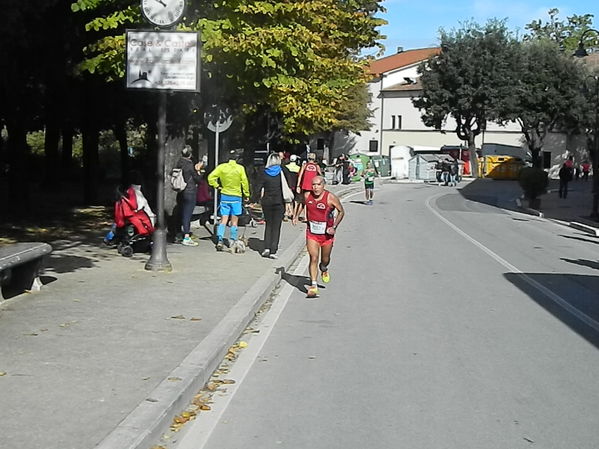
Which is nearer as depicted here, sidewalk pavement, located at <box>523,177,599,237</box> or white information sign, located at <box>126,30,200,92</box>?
white information sign, located at <box>126,30,200,92</box>

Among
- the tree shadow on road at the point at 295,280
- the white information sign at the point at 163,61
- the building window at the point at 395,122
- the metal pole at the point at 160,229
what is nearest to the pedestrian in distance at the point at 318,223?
the tree shadow on road at the point at 295,280

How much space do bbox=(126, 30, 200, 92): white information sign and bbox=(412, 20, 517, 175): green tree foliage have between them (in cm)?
6180

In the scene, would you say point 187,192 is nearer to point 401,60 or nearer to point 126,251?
point 126,251

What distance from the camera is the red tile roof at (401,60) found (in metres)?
97.2

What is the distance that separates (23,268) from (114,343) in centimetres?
289

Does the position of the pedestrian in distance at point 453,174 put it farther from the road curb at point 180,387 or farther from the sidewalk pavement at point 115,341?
the road curb at point 180,387

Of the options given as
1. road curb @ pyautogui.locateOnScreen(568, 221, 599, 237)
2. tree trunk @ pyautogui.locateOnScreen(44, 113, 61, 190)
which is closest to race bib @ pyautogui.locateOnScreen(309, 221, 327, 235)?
road curb @ pyautogui.locateOnScreen(568, 221, 599, 237)

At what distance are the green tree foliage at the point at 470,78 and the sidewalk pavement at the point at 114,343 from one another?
61.0 meters

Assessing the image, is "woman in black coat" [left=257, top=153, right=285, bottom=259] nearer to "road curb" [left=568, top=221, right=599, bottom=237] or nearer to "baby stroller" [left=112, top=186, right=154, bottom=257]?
"baby stroller" [left=112, top=186, right=154, bottom=257]

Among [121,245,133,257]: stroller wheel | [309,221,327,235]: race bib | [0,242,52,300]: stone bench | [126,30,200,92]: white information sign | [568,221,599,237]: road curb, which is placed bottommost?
[568,221,599,237]: road curb

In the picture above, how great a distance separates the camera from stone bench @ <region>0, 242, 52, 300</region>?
32.6ft

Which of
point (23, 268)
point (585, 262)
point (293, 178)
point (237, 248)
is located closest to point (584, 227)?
point (293, 178)

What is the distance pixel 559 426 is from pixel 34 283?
6907mm

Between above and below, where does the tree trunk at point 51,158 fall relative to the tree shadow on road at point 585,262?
above
